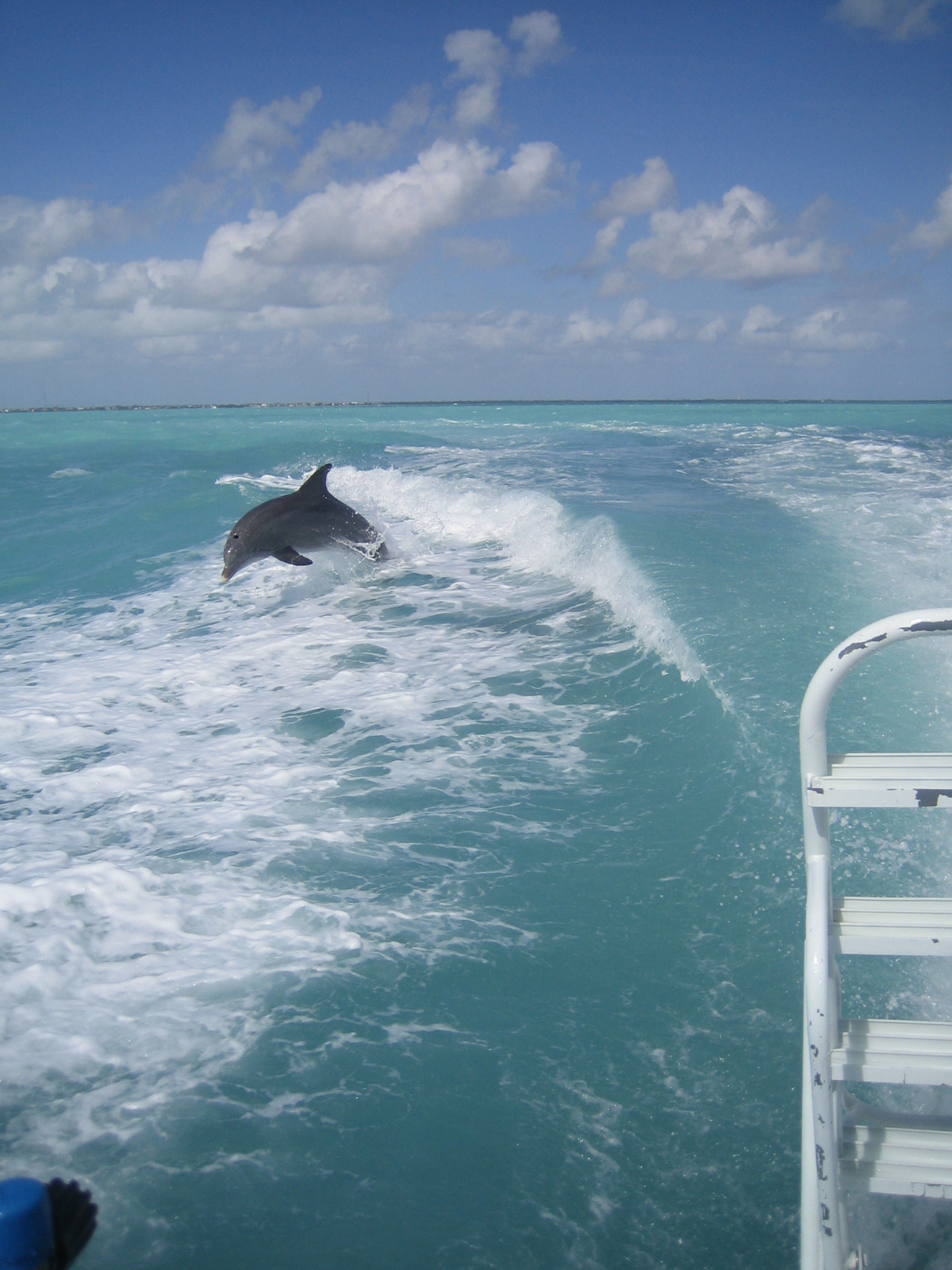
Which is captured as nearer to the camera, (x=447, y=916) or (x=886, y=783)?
(x=886, y=783)

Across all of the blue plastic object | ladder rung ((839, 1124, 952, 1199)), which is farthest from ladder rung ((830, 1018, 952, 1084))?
the blue plastic object

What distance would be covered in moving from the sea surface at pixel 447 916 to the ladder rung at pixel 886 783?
1158mm

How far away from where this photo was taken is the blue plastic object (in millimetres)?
1062

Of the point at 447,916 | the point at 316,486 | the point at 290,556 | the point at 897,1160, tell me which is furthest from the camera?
the point at 316,486

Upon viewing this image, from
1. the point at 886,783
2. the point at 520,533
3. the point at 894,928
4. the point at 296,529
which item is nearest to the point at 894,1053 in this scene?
the point at 894,928

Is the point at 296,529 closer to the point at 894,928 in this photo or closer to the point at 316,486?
the point at 316,486

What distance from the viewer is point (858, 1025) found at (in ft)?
5.83

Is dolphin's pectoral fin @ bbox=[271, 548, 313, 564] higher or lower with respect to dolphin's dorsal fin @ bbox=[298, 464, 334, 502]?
lower

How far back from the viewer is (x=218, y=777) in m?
4.94

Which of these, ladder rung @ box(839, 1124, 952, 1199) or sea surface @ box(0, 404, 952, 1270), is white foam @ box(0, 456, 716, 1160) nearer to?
sea surface @ box(0, 404, 952, 1270)

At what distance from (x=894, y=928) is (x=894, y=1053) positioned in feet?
0.79

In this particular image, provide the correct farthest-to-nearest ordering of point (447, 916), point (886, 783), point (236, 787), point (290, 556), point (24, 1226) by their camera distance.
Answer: point (290, 556), point (236, 787), point (447, 916), point (886, 783), point (24, 1226)

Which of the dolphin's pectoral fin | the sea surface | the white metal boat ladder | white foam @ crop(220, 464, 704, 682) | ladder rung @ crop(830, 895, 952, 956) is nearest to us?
the white metal boat ladder

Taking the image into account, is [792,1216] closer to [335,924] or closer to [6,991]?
[335,924]
